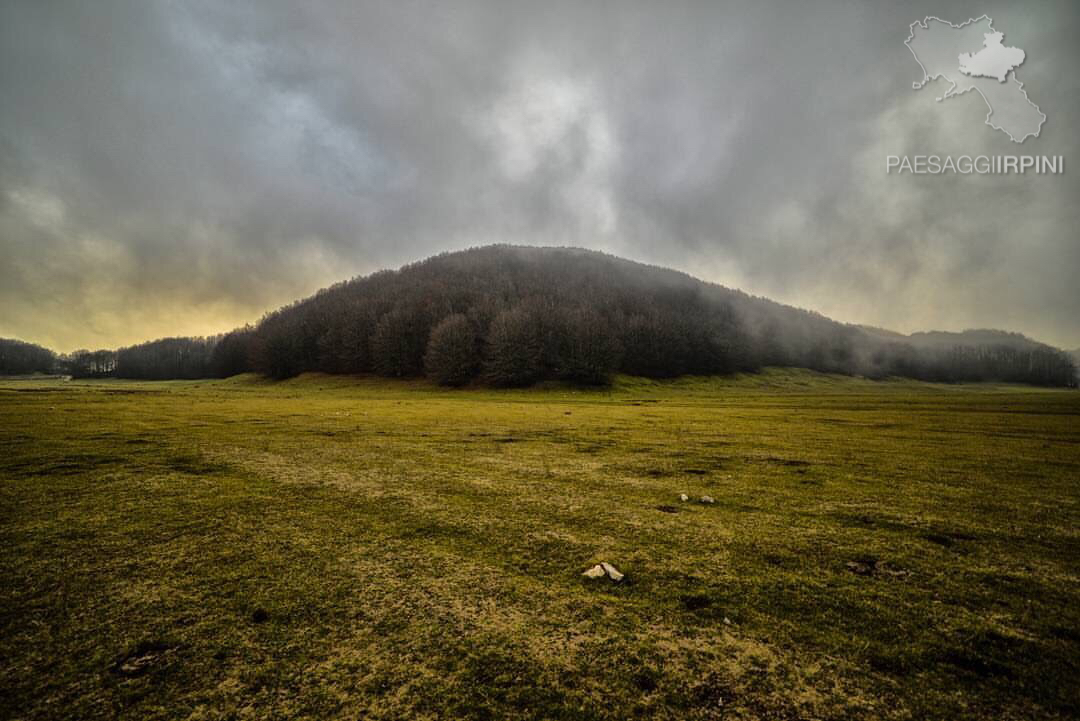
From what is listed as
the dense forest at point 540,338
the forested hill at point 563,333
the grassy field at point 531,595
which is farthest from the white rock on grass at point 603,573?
the dense forest at point 540,338

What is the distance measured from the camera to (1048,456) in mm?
12398

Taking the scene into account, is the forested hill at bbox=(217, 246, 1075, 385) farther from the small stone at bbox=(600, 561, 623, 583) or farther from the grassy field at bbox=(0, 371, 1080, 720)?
the small stone at bbox=(600, 561, 623, 583)

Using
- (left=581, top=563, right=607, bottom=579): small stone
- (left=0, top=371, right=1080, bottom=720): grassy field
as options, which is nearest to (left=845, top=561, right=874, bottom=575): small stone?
(left=0, top=371, right=1080, bottom=720): grassy field

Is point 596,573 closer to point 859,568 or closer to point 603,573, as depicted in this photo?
point 603,573

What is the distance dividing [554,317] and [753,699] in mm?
90563

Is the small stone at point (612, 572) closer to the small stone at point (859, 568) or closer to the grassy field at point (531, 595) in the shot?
the grassy field at point (531, 595)

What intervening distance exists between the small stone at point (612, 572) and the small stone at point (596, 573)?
0.04 metres

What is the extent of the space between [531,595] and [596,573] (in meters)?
0.79

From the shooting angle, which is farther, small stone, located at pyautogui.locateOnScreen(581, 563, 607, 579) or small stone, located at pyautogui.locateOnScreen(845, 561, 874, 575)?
small stone, located at pyautogui.locateOnScreen(845, 561, 874, 575)

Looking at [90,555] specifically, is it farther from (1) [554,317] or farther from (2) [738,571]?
(1) [554,317]

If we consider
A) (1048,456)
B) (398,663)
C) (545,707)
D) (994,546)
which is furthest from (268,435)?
(1048,456)

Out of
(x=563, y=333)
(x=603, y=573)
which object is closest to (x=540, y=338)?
(x=563, y=333)

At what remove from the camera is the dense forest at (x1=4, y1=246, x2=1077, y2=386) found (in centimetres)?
8519

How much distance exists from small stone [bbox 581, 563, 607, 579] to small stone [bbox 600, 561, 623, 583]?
0.12 ft
